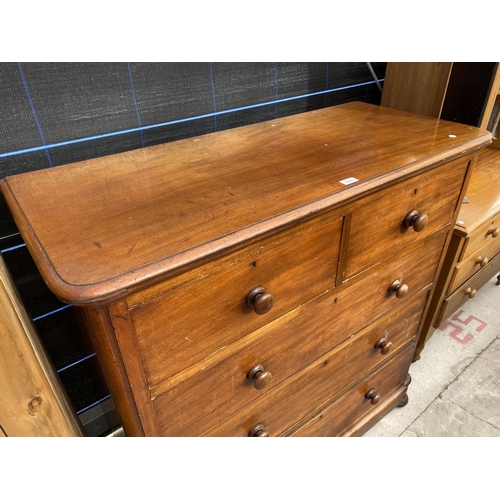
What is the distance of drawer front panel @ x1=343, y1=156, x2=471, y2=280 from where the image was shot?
0.88m

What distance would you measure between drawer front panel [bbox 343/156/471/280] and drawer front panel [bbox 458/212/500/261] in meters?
0.59

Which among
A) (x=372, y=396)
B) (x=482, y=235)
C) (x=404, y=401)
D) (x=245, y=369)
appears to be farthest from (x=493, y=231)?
(x=245, y=369)

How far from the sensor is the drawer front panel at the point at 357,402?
1.21m

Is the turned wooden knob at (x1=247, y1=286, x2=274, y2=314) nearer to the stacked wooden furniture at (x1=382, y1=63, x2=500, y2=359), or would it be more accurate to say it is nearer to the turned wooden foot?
the stacked wooden furniture at (x1=382, y1=63, x2=500, y2=359)

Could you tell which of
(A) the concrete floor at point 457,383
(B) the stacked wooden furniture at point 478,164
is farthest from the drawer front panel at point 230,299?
(A) the concrete floor at point 457,383

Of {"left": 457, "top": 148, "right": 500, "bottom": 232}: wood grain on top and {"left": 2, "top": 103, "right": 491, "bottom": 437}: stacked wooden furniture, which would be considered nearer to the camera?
{"left": 2, "top": 103, "right": 491, "bottom": 437}: stacked wooden furniture

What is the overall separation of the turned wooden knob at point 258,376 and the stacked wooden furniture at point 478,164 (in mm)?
1042

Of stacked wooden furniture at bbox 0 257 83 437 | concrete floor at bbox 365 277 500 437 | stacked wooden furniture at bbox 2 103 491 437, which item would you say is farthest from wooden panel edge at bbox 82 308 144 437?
concrete floor at bbox 365 277 500 437

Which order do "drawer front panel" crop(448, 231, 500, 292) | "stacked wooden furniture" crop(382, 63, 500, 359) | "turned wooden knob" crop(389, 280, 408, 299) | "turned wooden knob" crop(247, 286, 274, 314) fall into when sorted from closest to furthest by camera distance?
"turned wooden knob" crop(247, 286, 274, 314)
"turned wooden knob" crop(389, 280, 408, 299)
"stacked wooden furniture" crop(382, 63, 500, 359)
"drawer front panel" crop(448, 231, 500, 292)

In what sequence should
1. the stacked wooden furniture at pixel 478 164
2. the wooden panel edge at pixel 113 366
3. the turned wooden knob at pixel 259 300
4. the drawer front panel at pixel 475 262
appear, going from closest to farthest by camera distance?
the wooden panel edge at pixel 113 366, the turned wooden knob at pixel 259 300, the stacked wooden furniture at pixel 478 164, the drawer front panel at pixel 475 262

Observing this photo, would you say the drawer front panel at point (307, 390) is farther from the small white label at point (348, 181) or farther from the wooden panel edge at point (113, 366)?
the small white label at point (348, 181)

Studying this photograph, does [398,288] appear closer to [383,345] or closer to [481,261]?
[383,345]

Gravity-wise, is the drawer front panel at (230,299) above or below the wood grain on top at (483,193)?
above
